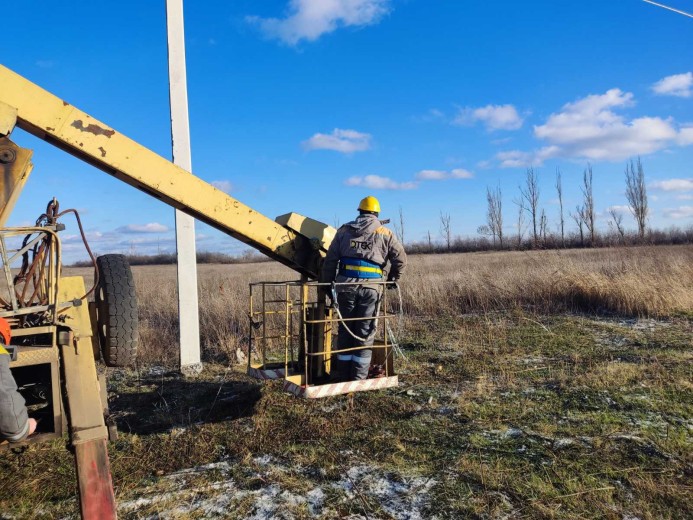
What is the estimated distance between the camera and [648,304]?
10.8 meters

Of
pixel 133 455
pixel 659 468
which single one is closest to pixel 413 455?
pixel 659 468

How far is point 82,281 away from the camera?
4.33 metres

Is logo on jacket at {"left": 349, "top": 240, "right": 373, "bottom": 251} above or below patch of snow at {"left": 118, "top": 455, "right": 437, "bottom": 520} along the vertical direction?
above

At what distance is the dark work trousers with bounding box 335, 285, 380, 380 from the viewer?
524 cm

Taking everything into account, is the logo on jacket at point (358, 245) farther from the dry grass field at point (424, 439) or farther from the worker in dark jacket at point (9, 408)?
the worker in dark jacket at point (9, 408)

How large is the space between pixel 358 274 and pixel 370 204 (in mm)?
778

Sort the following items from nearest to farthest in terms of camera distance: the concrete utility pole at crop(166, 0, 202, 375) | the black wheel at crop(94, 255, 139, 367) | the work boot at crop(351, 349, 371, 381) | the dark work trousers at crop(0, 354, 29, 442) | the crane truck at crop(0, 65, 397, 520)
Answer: the dark work trousers at crop(0, 354, 29, 442) < the crane truck at crop(0, 65, 397, 520) < the black wheel at crop(94, 255, 139, 367) < the work boot at crop(351, 349, 371, 381) < the concrete utility pole at crop(166, 0, 202, 375)

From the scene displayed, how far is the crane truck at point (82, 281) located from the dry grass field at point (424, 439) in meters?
0.58

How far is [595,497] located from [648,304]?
8.44 meters

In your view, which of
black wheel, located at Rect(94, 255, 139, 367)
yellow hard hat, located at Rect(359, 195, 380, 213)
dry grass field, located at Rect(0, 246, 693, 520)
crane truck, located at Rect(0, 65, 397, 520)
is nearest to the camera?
crane truck, located at Rect(0, 65, 397, 520)

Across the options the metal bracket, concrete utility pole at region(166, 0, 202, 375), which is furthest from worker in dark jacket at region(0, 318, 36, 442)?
concrete utility pole at region(166, 0, 202, 375)

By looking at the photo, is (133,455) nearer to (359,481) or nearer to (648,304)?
(359,481)

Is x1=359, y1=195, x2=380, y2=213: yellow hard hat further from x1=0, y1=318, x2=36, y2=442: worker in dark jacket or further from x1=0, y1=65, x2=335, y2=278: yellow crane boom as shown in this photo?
x1=0, y1=318, x2=36, y2=442: worker in dark jacket

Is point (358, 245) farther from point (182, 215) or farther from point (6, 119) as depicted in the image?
point (182, 215)
